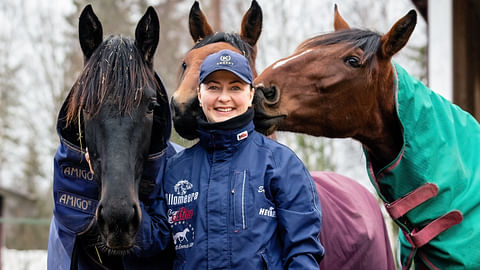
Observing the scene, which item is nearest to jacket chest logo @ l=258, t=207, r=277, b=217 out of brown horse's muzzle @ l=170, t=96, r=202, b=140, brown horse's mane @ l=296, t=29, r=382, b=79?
brown horse's muzzle @ l=170, t=96, r=202, b=140

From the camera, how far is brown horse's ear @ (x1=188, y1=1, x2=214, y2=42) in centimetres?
412

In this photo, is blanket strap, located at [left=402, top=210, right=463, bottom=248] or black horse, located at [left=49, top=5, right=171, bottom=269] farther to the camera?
blanket strap, located at [left=402, top=210, right=463, bottom=248]

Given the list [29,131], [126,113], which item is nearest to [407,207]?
[126,113]

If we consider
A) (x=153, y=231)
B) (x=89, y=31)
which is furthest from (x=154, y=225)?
(x=89, y=31)

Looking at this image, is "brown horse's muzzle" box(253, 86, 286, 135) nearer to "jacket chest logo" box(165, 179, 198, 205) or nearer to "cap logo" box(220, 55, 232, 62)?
"cap logo" box(220, 55, 232, 62)

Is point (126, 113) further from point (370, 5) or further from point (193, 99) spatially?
point (370, 5)

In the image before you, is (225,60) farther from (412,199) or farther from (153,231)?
(412,199)

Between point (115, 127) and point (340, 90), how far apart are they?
1214mm

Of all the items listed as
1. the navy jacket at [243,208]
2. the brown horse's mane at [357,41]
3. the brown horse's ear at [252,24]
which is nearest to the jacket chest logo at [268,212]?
the navy jacket at [243,208]

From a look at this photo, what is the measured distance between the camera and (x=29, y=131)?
47.6 feet

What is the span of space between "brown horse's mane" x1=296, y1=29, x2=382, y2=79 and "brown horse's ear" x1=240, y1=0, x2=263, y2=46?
0.86 metres

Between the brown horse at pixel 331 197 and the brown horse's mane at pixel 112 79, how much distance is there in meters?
0.50

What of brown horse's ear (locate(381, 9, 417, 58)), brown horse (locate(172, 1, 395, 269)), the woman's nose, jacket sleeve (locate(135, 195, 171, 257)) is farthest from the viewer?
brown horse (locate(172, 1, 395, 269))

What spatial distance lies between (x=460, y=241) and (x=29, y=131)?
42.6 ft
